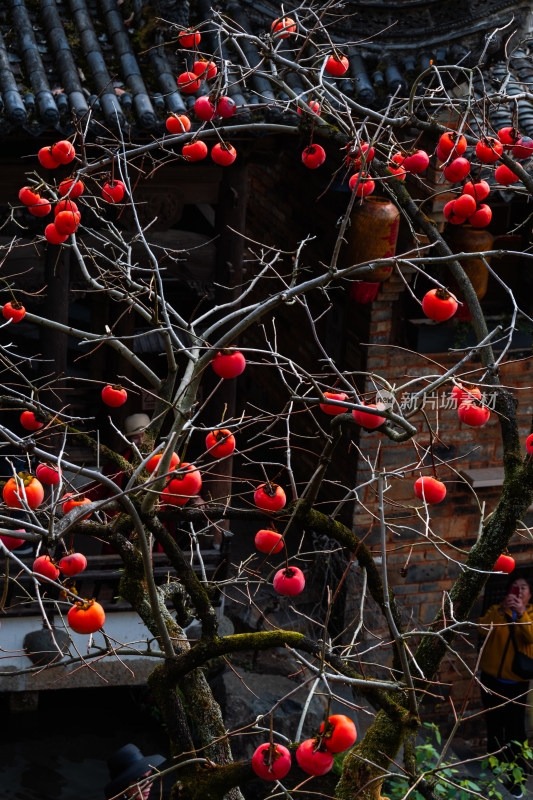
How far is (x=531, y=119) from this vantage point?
725cm

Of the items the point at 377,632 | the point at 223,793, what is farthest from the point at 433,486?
the point at 377,632

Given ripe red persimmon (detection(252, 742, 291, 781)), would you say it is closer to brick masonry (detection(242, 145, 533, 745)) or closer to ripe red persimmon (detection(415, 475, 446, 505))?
ripe red persimmon (detection(415, 475, 446, 505))

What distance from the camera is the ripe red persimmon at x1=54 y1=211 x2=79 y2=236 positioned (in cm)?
475

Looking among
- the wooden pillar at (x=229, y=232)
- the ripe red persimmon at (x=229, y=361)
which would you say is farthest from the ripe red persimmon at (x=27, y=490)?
the wooden pillar at (x=229, y=232)

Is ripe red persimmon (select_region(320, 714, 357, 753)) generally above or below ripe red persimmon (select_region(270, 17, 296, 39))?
below

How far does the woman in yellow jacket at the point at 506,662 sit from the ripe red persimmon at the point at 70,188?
189 inches

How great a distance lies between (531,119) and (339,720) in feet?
16.0

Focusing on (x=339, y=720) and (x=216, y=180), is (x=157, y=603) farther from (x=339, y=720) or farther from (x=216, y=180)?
(x=216, y=180)

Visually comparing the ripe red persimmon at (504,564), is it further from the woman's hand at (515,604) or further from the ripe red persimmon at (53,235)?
the woman's hand at (515,604)

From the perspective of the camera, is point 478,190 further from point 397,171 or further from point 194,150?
point 194,150

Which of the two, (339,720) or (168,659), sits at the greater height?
(339,720)

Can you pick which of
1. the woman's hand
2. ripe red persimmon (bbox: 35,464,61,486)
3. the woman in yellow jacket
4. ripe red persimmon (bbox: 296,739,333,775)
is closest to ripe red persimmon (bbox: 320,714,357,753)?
ripe red persimmon (bbox: 296,739,333,775)

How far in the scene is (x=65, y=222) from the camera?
477cm

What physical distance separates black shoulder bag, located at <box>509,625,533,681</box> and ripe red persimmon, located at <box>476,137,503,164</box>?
14.2 feet
